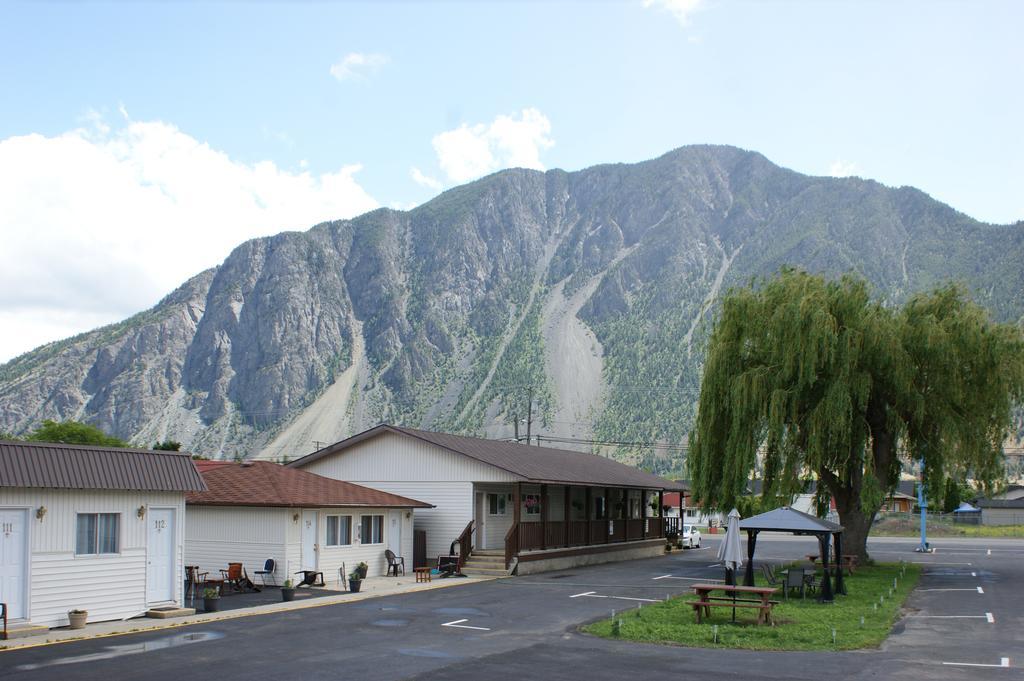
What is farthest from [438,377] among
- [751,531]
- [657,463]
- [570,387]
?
[751,531]

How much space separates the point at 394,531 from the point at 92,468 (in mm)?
13281

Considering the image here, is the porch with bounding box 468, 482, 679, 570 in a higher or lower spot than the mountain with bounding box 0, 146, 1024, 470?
lower

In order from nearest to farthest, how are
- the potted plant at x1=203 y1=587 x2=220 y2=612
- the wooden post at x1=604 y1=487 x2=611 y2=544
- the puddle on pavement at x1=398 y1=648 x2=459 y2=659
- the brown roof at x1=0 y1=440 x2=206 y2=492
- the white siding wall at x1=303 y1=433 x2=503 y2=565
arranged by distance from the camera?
1. the puddle on pavement at x1=398 y1=648 x2=459 y2=659
2. the brown roof at x1=0 y1=440 x2=206 y2=492
3. the potted plant at x1=203 y1=587 x2=220 y2=612
4. the white siding wall at x1=303 y1=433 x2=503 y2=565
5. the wooden post at x1=604 y1=487 x2=611 y2=544

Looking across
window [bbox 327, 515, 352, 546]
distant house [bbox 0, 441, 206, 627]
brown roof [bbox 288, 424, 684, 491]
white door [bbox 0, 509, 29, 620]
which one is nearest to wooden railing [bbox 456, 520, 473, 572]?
brown roof [bbox 288, 424, 684, 491]

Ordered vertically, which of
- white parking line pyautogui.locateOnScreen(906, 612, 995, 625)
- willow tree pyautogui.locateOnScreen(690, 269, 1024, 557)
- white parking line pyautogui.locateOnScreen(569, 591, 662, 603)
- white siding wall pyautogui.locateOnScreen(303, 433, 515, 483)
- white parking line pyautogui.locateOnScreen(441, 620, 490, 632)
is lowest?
white parking line pyautogui.locateOnScreen(569, 591, 662, 603)

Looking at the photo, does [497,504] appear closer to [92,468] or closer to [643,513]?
[643,513]

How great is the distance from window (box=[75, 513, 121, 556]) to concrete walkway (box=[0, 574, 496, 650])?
1449 mm

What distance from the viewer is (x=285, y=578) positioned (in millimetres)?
26000

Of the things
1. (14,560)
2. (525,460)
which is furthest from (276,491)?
(525,460)

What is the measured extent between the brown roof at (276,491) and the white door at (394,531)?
507 millimetres

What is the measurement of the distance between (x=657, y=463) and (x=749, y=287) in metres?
97.3

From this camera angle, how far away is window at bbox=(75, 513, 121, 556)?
1881 cm

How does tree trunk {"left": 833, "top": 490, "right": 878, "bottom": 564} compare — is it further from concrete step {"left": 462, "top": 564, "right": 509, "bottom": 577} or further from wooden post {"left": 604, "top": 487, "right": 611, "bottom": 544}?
concrete step {"left": 462, "top": 564, "right": 509, "bottom": 577}

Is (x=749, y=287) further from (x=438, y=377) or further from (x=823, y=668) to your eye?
(x=438, y=377)
